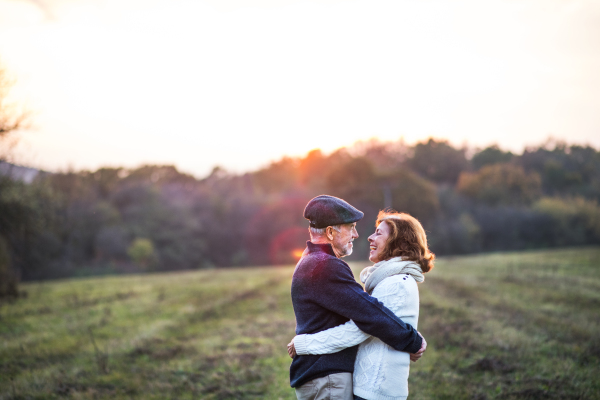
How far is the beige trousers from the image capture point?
3.11 metres

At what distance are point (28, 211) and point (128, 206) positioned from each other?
3859 centimetres

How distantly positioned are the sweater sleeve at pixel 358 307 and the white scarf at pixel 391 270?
1.07 feet

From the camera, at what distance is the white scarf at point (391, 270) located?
3258mm

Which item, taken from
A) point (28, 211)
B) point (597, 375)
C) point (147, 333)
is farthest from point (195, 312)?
point (597, 375)

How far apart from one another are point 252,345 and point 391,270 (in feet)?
23.5

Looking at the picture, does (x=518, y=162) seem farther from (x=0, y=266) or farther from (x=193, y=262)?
(x=0, y=266)

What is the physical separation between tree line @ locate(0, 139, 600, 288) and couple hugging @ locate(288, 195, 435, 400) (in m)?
44.4

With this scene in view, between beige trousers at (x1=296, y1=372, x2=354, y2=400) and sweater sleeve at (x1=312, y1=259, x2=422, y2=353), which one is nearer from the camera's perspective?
sweater sleeve at (x1=312, y1=259, x2=422, y2=353)

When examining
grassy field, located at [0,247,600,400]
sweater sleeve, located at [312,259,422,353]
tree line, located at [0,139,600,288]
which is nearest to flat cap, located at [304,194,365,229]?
A: sweater sleeve, located at [312,259,422,353]

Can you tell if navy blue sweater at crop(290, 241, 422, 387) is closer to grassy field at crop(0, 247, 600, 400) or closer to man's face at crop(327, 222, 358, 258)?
man's face at crop(327, 222, 358, 258)

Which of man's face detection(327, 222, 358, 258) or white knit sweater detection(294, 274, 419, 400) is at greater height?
man's face detection(327, 222, 358, 258)

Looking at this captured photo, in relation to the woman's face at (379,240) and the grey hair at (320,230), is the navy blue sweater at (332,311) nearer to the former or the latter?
the grey hair at (320,230)

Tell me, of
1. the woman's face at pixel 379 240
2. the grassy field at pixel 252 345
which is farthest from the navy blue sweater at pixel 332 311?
the grassy field at pixel 252 345

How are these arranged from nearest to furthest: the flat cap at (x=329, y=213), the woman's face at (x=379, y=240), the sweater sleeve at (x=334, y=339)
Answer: the sweater sleeve at (x=334, y=339) < the flat cap at (x=329, y=213) < the woman's face at (x=379, y=240)
